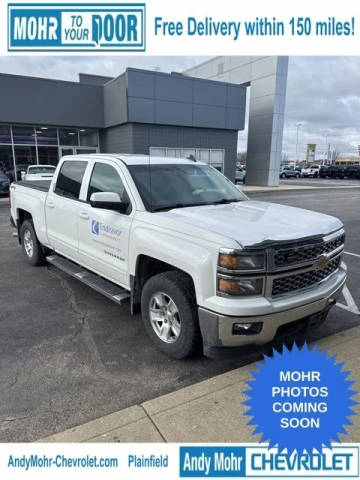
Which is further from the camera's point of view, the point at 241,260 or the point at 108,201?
the point at 108,201

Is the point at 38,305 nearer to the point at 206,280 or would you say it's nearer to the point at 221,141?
the point at 206,280

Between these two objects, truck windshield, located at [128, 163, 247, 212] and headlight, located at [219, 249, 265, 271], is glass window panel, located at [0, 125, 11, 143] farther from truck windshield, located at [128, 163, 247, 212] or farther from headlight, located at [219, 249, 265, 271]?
headlight, located at [219, 249, 265, 271]

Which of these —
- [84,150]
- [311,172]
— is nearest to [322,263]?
[84,150]

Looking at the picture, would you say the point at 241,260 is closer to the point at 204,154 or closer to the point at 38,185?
the point at 38,185

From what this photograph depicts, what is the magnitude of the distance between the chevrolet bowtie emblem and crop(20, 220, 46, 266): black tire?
4575 millimetres

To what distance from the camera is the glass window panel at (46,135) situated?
21.2 meters

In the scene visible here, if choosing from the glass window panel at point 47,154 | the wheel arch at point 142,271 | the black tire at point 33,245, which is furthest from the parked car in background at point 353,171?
the wheel arch at point 142,271

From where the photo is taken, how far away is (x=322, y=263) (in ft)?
A: 10.7

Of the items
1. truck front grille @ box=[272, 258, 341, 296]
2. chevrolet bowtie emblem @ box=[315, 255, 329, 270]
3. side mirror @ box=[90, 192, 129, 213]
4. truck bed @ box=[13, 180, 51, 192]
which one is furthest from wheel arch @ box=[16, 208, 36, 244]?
chevrolet bowtie emblem @ box=[315, 255, 329, 270]

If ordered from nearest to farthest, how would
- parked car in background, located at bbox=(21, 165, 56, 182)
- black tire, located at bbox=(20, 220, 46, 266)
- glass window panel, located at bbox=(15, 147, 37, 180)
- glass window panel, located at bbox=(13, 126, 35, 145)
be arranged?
black tire, located at bbox=(20, 220, 46, 266), parked car in background, located at bbox=(21, 165, 56, 182), glass window panel, located at bbox=(13, 126, 35, 145), glass window panel, located at bbox=(15, 147, 37, 180)

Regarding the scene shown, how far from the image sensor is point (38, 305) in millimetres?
4707

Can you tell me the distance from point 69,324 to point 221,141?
21.3 metres

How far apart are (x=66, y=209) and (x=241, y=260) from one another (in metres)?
2.98

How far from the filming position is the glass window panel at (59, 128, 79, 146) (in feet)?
71.7
